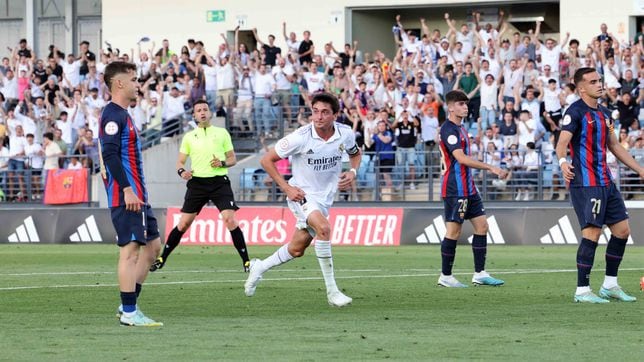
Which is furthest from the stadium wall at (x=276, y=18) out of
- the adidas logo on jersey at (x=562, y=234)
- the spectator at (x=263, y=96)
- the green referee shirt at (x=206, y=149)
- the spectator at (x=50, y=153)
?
the green referee shirt at (x=206, y=149)

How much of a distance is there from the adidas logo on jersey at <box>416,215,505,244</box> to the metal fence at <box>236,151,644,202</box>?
302cm

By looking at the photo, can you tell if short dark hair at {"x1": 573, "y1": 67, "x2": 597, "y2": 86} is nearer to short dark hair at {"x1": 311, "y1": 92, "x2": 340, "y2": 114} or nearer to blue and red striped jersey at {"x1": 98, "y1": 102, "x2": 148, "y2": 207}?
short dark hair at {"x1": 311, "y1": 92, "x2": 340, "y2": 114}

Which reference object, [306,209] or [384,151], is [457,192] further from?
[384,151]

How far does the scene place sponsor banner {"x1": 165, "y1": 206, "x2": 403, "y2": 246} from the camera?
27.5 m

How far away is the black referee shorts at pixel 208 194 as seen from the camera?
61.3 ft

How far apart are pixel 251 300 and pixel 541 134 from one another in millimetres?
17436

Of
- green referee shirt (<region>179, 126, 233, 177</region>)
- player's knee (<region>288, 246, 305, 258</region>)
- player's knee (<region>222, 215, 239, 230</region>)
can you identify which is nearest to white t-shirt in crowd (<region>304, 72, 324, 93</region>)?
green referee shirt (<region>179, 126, 233, 177</region>)

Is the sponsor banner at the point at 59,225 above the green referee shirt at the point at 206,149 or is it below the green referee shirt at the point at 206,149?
below

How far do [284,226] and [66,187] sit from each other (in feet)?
25.5

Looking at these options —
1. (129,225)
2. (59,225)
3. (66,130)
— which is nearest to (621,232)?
(129,225)

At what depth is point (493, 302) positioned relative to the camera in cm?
1332

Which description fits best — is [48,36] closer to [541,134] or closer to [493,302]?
[541,134]

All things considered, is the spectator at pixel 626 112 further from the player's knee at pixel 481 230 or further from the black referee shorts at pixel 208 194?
the player's knee at pixel 481 230

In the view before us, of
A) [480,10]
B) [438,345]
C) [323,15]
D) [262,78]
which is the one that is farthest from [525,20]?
[438,345]
